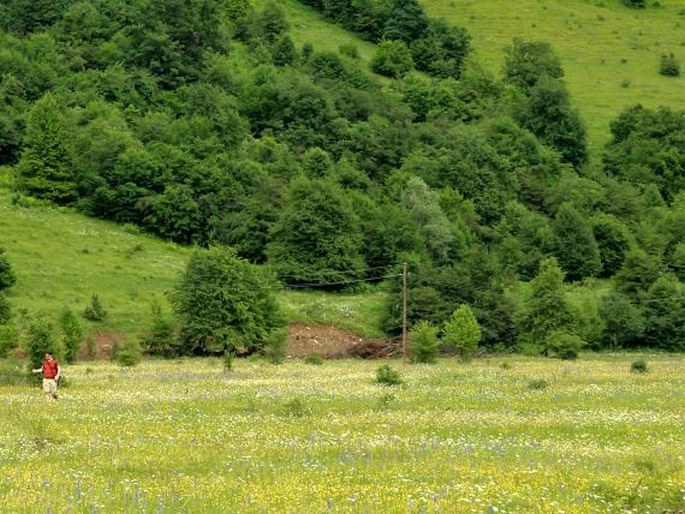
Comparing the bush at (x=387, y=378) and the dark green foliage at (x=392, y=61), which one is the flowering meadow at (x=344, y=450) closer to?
the bush at (x=387, y=378)

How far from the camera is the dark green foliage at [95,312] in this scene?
75.2 meters

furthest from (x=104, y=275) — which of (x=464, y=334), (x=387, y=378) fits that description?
(x=387, y=378)

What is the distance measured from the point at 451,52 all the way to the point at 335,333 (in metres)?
125

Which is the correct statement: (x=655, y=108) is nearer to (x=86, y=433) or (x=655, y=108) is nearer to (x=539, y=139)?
(x=539, y=139)

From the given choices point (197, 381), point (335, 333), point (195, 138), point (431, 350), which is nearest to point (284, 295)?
point (335, 333)

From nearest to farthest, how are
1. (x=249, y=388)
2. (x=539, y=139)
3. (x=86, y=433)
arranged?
(x=86, y=433), (x=249, y=388), (x=539, y=139)

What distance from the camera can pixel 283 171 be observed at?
132 meters

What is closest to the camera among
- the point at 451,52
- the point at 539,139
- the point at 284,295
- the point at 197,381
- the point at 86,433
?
the point at 86,433

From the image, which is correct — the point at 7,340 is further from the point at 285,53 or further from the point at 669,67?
the point at 669,67

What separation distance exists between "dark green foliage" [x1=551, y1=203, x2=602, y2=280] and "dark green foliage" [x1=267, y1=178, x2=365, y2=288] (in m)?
28.0

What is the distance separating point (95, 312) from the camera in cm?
7538

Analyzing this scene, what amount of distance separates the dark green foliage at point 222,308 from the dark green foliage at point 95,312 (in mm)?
5895

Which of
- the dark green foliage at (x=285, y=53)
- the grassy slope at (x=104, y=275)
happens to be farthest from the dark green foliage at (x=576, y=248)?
the dark green foliage at (x=285, y=53)

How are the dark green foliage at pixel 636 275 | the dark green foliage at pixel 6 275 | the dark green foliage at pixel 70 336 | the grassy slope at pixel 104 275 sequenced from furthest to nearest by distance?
the dark green foliage at pixel 636 275 < the grassy slope at pixel 104 275 < the dark green foliage at pixel 6 275 < the dark green foliage at pixel 70 336
